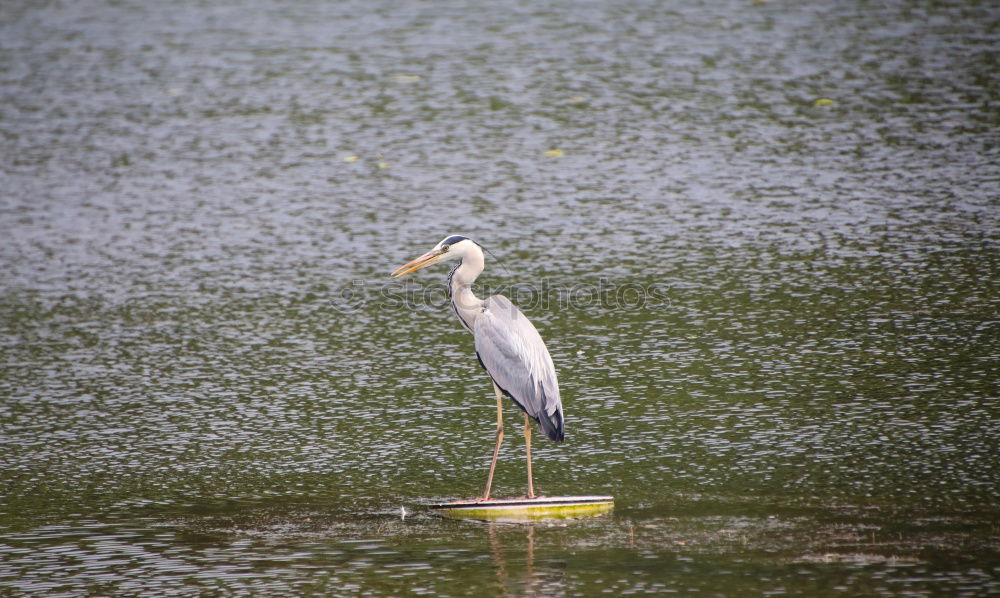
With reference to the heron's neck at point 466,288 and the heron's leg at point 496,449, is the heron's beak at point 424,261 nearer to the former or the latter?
the heron's neck at point 466,288

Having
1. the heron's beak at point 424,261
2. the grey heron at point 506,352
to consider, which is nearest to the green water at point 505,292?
the grey heron at point 506,352

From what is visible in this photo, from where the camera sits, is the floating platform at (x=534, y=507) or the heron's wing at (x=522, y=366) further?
the heron's wing at (x=522, y=366)

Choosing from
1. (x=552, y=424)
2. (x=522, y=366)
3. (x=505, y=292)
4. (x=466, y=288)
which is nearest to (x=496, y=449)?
(x=552, y=424)

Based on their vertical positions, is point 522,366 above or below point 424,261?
below

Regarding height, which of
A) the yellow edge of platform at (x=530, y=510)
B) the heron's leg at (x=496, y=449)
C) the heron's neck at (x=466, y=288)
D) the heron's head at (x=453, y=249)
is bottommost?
the yellow edge of platform at (x=530, y=510)

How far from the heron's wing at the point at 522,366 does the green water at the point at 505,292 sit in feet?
1.23

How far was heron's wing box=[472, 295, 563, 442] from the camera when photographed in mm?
6426

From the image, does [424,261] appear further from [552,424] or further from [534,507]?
[534,507]

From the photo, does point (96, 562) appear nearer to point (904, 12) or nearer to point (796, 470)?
point (796, 470)

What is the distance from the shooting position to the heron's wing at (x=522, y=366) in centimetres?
643

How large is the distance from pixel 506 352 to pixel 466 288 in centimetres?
43

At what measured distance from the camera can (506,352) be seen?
6.54 meters

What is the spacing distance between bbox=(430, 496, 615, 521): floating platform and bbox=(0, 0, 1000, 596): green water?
0.31 ft

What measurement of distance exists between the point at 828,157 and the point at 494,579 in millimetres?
6974
